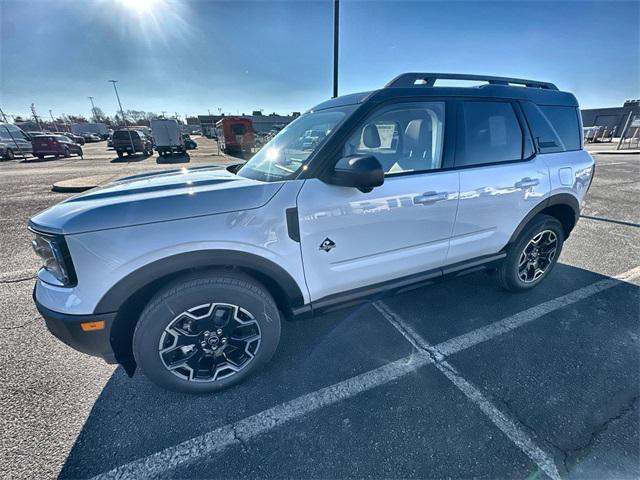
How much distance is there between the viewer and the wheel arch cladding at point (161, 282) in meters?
1.66

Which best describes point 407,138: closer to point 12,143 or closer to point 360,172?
point 360,172

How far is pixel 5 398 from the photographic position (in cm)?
200

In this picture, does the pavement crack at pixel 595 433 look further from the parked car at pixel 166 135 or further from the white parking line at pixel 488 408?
the parked car at pixel 166 135

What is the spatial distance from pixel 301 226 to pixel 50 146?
2545cm

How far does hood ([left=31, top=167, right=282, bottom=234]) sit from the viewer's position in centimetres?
158

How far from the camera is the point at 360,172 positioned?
1764 millimetres

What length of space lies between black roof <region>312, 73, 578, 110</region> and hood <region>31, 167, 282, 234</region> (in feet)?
3.52

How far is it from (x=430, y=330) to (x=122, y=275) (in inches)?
95.8

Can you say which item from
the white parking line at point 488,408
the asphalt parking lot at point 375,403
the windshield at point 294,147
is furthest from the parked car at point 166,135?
the white parking line at point 488,408

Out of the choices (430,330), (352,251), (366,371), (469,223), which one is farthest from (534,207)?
(366,371)

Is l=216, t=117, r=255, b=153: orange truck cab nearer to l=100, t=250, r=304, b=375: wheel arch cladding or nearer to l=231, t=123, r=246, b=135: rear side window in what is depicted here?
l=231, t=123, r=246, b=135: rear side window

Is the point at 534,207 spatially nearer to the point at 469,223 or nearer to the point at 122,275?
the point at 469,223

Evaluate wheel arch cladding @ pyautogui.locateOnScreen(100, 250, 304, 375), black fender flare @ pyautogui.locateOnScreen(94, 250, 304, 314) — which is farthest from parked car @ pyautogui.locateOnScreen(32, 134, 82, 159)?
black fender flare @ pyautogui.locateOnScreen(94, 250, 304, 314)

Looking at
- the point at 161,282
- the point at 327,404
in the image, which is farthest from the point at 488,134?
the point at 161,282
